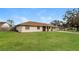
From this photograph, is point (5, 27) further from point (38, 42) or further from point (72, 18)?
point (72, 18)

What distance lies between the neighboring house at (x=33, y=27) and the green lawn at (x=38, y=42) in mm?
64

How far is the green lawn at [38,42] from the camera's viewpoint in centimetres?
270

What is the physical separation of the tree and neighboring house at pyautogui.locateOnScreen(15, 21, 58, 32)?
23 cm

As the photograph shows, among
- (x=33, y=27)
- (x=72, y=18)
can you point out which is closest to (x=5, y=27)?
(x=33, y=27)

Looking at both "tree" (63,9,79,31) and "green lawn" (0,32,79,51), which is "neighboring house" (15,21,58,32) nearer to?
"green lawn" (0,32,79,51)

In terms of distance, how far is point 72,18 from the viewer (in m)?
2.79

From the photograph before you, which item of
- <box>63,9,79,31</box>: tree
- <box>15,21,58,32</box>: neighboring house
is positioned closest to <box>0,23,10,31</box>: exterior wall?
<box>15,21,58,32</box>: neighboring house

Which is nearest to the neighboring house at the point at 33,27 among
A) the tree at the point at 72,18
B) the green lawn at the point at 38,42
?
the green lawn at the point at 38,42

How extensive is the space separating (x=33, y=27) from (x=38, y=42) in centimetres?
23

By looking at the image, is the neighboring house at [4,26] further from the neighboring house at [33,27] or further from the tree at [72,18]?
the tree at [72,18]

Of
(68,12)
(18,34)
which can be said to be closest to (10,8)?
(18,34)

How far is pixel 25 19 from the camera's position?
2.73m
